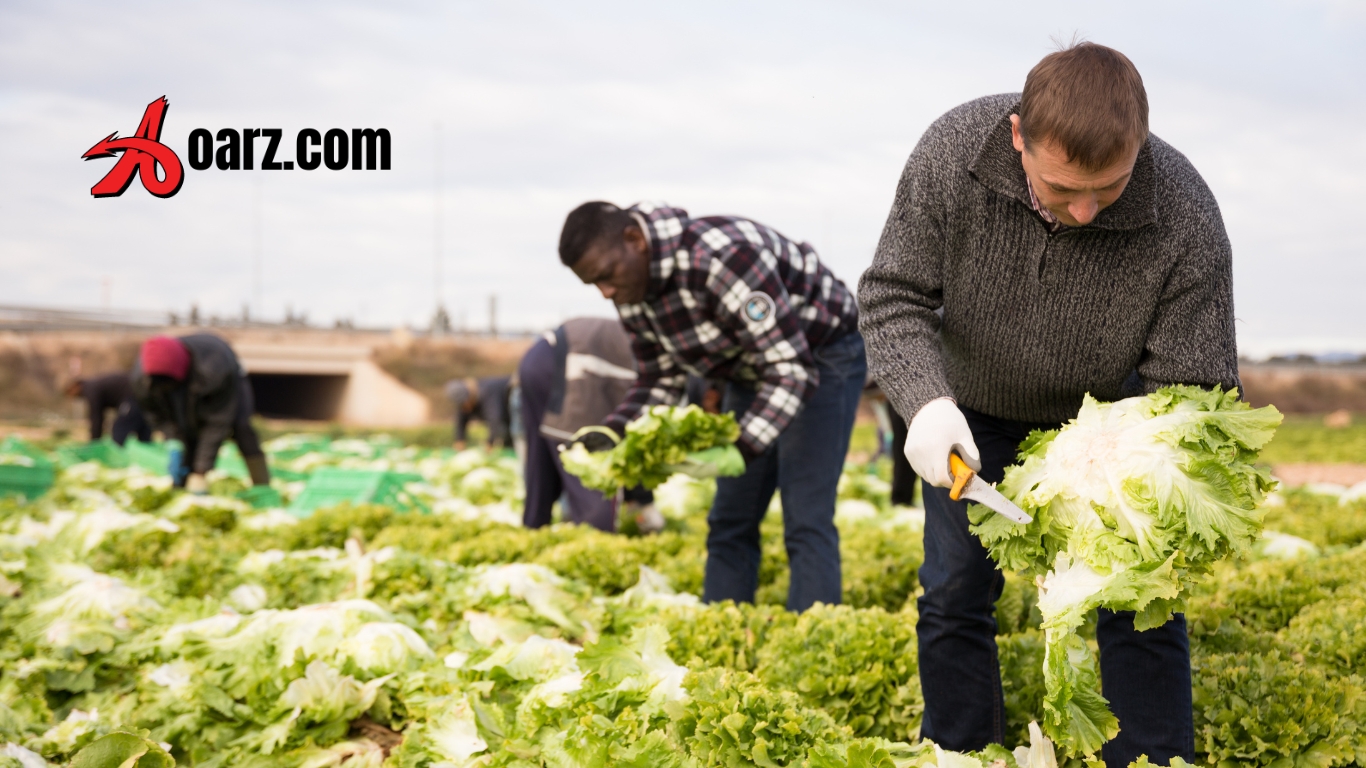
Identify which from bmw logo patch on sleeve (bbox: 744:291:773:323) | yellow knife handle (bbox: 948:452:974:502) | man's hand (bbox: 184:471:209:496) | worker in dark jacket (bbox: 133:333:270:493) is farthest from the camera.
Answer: man's hand (bbox: 184:471:209:496)

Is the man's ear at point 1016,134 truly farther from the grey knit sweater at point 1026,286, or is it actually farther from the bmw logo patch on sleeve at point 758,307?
the bmw logo patch on sleeve at point 758,307

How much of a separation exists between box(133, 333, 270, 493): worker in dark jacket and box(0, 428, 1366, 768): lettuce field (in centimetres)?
284

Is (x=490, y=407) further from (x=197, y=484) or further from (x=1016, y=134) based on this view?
(x=1016, y=134)

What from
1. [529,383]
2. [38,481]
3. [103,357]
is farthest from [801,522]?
[103,357]

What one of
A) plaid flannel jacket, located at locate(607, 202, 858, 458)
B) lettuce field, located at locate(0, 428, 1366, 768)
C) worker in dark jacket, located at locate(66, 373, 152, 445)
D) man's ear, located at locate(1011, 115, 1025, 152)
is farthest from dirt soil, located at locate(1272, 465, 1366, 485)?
worker in dark jacket, located at locate(66, 373, 152, 445)

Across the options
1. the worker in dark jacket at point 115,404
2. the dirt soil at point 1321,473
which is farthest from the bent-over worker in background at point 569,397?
the worker in dark jacket at point 115,404

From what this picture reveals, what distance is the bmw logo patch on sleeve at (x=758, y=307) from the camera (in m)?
4.46

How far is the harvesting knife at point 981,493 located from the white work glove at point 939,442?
0.02 m

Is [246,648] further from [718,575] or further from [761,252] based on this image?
[761,252]

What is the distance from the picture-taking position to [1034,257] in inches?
114

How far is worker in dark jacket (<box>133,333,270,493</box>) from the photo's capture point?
10.1 m

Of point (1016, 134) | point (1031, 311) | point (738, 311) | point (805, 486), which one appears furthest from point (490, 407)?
point (1016, 134)

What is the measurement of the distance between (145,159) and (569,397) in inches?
128

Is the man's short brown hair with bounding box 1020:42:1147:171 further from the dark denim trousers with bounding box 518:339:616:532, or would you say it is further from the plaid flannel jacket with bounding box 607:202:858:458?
the dark denim trousers with bounding box 518:339:616:532
